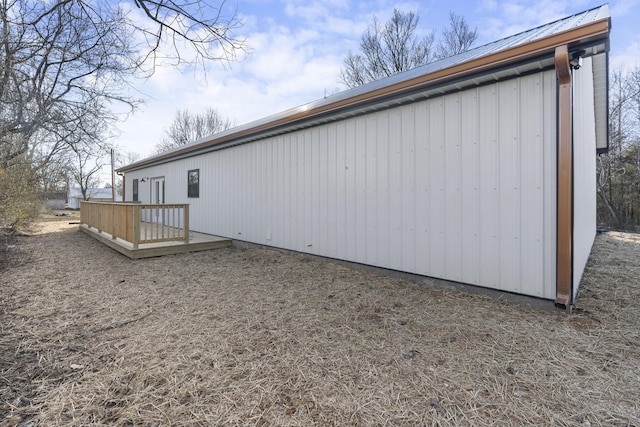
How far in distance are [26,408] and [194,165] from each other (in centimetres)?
814

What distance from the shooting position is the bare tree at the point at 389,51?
16.7 m

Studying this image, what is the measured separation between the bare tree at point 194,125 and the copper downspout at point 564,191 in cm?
2598

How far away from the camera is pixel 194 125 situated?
87.5ft

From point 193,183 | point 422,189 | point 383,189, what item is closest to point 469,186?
point 422,189

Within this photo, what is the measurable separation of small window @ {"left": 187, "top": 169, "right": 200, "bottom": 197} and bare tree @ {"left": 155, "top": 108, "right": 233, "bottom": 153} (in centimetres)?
1811

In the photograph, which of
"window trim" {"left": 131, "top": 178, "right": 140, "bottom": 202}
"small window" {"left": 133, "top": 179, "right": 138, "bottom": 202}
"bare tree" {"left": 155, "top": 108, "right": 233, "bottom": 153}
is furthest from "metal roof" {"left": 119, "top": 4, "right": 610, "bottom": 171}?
"bare tree" {"left": 155, "top": 108, "right": 233, "bottom": 153}

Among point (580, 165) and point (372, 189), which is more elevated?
point (580, 165)

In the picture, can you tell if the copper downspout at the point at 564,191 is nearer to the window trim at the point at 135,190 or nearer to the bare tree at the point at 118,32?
the bare tree at the point at 118,32

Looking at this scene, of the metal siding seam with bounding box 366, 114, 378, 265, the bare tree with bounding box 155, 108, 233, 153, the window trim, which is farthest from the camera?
the bare tree with bounding box 155, 108, 233, 153

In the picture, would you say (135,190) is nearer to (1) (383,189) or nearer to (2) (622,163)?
(1) (383,189)

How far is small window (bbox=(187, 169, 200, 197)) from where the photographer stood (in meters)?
9.12

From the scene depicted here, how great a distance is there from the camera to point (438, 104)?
3924 millimetres

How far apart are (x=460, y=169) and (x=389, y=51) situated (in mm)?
15964

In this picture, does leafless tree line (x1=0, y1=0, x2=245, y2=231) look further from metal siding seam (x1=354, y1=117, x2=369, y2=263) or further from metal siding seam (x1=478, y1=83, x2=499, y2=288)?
metal siding seam (x1=478, y1=83, x2=499, y2=288)
